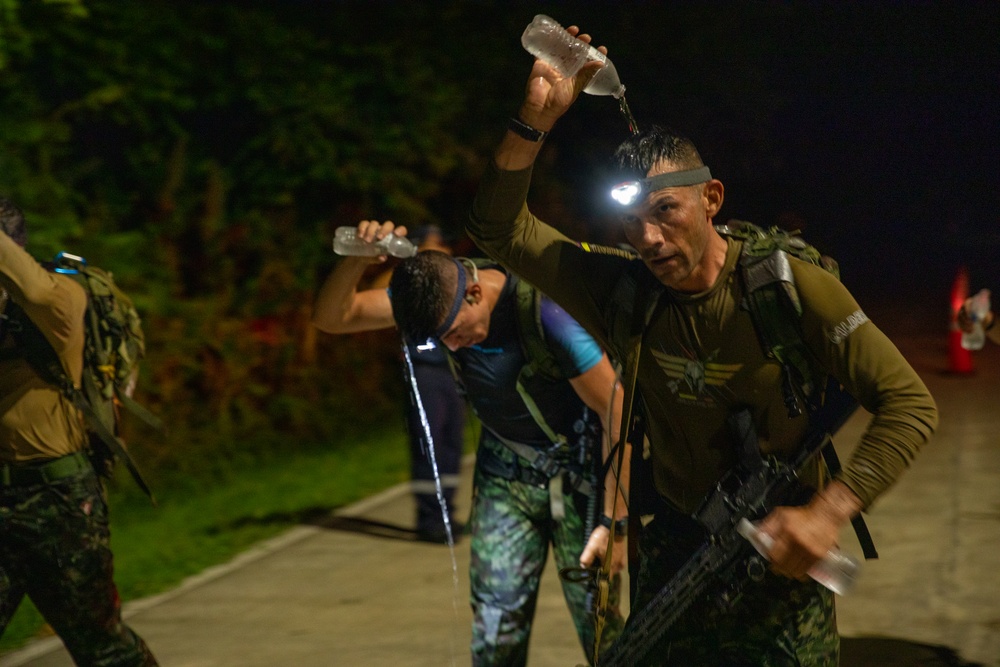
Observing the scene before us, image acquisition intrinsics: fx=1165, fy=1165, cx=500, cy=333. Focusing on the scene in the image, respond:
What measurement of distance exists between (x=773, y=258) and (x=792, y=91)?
733 inches

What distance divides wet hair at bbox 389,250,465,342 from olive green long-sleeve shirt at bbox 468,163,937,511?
85cm

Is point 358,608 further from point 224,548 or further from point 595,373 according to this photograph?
point 595,373

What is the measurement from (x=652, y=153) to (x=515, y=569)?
1738 millimetres

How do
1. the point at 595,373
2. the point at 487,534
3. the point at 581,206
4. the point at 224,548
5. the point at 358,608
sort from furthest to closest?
the point at 581,206 < the point at 224,548 < the point at 358,608 < the point at 487,534 < the point at 595,373

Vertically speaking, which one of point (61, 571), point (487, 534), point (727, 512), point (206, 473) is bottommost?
point (206, 473)

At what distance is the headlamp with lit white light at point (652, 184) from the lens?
111 inches

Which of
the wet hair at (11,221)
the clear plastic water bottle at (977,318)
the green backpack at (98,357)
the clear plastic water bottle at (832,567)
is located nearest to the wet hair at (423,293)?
the green backpack at (98,357)

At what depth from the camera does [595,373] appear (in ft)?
12.4

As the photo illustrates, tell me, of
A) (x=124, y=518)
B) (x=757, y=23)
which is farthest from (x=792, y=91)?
(x=124, y=518)

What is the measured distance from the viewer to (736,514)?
2844 mm

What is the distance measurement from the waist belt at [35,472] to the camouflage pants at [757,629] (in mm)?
2157

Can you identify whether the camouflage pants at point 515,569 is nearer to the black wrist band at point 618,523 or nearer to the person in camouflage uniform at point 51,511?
the black wrist band at point 618,523

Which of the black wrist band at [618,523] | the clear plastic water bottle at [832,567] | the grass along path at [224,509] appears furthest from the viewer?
the grass along path at [224,509]

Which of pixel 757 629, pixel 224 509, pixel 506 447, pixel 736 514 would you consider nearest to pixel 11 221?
pixel 506 447
